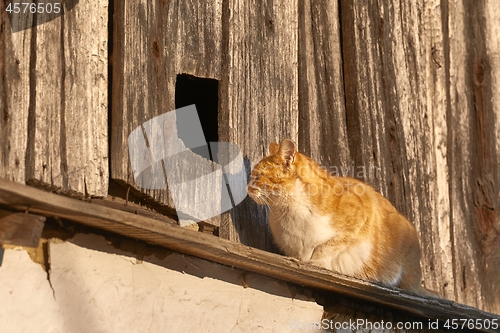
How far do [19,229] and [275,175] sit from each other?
1831 mm

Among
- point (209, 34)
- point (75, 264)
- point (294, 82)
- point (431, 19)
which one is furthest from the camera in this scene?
point (431, 19)

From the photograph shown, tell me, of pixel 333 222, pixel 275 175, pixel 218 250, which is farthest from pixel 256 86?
pixel 218 250

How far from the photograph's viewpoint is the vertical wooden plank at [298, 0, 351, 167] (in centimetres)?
437

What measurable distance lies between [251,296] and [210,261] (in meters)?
0.29

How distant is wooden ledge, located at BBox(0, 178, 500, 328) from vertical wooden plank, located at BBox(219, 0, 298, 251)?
1.47 ft

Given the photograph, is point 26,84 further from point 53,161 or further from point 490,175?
point 490,175

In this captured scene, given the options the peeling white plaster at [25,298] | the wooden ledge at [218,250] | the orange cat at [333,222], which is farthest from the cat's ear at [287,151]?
the peeling white plaster at [25,298]

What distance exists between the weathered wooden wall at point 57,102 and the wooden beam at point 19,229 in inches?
15.1

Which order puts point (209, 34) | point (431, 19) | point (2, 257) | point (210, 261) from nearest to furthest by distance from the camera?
point (2, 257), point (210, 261), point (209, 34), point (431, 19)

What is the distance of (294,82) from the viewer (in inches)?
167

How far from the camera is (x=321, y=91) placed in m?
4.43

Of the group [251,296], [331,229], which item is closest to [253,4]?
[331,229]

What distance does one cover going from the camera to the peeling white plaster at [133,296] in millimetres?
2838

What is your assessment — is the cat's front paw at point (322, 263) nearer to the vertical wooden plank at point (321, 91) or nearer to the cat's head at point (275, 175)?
the cat's head at point (275, 175)
